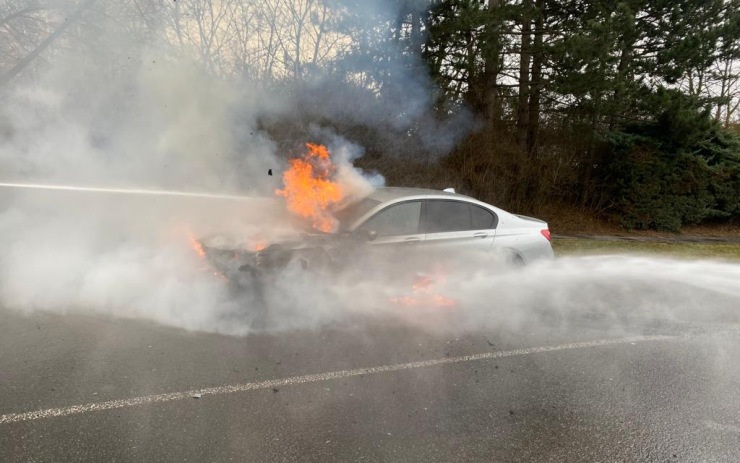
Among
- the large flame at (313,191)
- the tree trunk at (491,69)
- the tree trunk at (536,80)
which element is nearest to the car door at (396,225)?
the large flame at (313,191)

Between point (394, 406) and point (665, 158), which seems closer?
point (394, 406)

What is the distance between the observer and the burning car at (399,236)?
468cm

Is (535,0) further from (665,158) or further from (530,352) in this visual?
(530,352)

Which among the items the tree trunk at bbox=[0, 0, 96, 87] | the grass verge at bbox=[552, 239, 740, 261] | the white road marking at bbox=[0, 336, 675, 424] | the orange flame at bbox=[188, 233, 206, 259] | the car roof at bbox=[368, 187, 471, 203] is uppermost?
the tree trunk at bbox=[0, 0, 96, 87]

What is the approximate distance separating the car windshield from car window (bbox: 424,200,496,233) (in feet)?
2.22

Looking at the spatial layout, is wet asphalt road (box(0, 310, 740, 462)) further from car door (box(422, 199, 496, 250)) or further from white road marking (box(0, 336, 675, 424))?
car door (box(422, 199, 496, 250))

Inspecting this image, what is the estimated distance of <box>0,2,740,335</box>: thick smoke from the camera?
4.79 meters

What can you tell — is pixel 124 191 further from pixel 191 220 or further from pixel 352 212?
pixel 352 212

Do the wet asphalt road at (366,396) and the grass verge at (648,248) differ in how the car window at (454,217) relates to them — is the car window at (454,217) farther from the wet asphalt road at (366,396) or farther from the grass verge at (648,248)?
the grass verge at (648,248)

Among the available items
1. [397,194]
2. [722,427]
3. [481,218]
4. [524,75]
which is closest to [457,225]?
[481,218]

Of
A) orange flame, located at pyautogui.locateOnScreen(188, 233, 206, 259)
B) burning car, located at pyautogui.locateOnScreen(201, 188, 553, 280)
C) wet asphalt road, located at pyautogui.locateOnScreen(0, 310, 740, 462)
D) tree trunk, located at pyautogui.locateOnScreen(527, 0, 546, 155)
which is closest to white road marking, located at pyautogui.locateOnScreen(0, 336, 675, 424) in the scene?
wet asphalt road, located at pyautogui.locateOnScreen(0, 310, 740, 462)

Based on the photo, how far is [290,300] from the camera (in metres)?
4.76

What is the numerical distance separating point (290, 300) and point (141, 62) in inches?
181

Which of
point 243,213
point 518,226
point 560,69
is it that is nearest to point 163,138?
point 243,213
